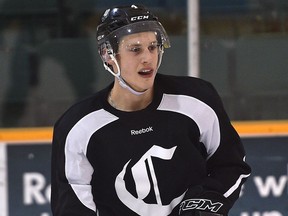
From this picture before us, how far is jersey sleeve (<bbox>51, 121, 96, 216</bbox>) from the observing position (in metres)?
2.26

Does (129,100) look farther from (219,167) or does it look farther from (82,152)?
(219,167)

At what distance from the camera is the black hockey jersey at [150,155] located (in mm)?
2242

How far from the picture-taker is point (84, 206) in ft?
7.41

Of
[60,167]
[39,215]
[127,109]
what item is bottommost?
[39,215]

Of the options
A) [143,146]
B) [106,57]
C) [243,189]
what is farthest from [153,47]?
[243,189]

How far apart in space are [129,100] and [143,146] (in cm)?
12

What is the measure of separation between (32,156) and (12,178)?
13 centimetres

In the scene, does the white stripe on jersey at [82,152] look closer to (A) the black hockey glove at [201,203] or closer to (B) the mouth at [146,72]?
(B) the mouth at [146,72]

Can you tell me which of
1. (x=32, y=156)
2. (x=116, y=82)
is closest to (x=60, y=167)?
(x=116, y=82)

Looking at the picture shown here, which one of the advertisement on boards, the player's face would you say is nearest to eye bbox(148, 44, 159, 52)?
the player's face

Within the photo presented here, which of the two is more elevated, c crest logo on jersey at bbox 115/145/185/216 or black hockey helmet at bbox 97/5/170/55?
black hockey helmet at bbox 97/5/170/55

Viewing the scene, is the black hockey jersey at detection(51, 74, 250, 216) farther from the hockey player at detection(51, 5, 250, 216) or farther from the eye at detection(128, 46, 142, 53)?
the eye at detection(128, 46, 142, 53)

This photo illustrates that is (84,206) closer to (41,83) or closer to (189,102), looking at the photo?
(189,102)

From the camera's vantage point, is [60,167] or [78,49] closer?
[60,167]
